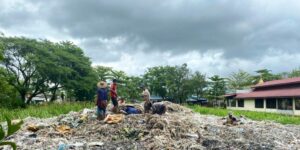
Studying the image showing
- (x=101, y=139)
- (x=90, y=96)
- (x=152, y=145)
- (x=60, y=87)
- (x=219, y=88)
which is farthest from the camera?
(x=219, y=88)

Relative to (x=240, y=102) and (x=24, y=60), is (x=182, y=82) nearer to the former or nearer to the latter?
(x=240, y=102)

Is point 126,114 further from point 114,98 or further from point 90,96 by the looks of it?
point 90,96

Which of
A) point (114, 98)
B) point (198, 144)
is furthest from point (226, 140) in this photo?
point (114, 98)

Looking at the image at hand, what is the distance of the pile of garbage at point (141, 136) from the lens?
29.3 feet

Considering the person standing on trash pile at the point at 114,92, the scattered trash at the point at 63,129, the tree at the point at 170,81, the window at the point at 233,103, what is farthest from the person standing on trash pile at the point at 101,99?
the tree at the point at 170,81

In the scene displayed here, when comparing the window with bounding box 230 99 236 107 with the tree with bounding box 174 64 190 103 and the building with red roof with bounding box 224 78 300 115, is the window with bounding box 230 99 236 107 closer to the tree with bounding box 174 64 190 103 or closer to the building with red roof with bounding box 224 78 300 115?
the building with red roof with bounding box 224 78 300 115

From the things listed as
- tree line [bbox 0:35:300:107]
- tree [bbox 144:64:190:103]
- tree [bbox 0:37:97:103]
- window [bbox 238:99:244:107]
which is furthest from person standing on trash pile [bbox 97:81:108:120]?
tree [bbox 144:64:190:103]

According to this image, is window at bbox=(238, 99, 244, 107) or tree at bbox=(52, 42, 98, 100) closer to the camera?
tree at bbox=(52, 42, 98, 100)

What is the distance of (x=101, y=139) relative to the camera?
9547mm

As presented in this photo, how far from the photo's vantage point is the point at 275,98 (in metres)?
31.1

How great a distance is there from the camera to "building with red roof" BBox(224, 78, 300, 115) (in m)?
28.1

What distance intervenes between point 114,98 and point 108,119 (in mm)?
1372

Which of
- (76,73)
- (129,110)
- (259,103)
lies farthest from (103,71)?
(129,110)

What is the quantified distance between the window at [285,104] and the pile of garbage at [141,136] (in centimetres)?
1835
